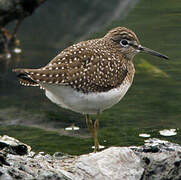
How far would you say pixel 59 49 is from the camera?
14.8m

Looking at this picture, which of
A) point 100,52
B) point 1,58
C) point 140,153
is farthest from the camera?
point 1,58

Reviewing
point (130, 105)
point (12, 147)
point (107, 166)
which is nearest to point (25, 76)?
point (12, 147)

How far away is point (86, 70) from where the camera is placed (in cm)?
786

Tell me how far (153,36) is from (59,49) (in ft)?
8.20

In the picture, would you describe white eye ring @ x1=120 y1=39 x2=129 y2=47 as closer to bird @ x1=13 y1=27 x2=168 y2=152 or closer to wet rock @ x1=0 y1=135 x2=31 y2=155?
bird @ x1=13 y1=27 x2=168 y2=152

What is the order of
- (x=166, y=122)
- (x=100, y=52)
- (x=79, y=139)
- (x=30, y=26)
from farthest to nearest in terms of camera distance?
(x=30, y=26), (x=166, y=122), (x=79, y=139), (x=100, y=52)


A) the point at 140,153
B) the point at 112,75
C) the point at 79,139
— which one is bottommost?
the point at 79,139

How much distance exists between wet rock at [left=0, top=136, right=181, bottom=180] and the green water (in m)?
2.50

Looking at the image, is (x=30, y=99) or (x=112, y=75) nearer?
(x=112, y=75)

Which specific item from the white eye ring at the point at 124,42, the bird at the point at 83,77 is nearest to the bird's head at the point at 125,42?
the white eye ring at the point at 124,42

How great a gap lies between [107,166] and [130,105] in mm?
4992

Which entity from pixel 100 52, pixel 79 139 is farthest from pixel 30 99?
pixel 100 52

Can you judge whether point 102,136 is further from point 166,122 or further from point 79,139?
point 166,122

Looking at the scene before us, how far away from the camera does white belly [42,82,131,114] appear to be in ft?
25.4
